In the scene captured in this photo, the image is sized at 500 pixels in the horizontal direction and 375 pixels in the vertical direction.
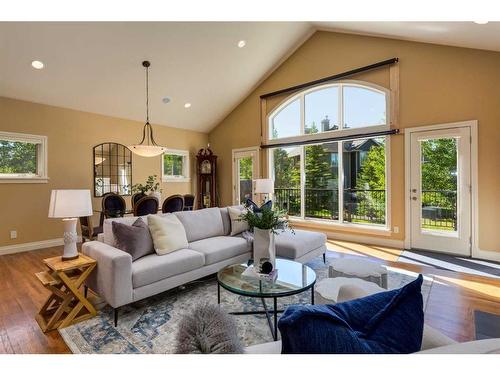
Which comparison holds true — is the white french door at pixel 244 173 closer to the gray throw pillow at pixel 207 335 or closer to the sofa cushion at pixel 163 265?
the sofa cushion at pixel 163 265

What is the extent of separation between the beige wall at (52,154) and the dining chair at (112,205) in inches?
56.2

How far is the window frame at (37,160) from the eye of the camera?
4513 mm

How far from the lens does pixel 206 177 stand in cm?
741

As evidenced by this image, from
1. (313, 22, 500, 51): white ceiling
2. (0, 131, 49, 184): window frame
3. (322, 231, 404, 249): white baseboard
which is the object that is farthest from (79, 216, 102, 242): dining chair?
(313, 22, 500, 51): white ceiling

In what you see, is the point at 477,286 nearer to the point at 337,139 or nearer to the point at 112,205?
the point at 337,139

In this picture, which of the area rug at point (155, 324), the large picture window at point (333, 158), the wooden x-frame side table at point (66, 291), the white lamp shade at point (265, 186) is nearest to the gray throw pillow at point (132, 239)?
the wooden x-frame side table at point (66, 291)

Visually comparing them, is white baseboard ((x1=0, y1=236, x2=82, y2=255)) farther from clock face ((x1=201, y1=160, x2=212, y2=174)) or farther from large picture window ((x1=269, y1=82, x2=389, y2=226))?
large picture window ((x1=269, y1=82, x2=389, y2=226))

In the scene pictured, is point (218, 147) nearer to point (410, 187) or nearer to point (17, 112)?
point (17, 112)

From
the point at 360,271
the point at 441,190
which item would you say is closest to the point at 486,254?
the point at 441,190

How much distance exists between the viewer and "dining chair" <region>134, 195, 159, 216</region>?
3.95m

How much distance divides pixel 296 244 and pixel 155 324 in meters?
1.75
